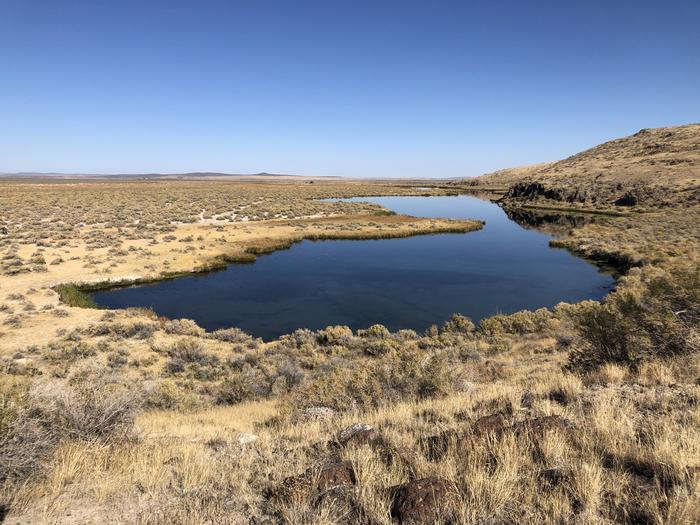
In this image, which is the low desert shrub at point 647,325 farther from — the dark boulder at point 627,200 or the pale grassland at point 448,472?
the dark boulder at point 627,200

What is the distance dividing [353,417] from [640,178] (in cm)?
8352

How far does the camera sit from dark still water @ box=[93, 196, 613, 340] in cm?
1919

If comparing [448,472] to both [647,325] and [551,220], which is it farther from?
[551,220]

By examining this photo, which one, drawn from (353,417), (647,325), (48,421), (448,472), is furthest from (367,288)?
(448,472)

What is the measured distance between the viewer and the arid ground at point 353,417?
3609mm

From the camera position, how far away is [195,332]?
1593cm

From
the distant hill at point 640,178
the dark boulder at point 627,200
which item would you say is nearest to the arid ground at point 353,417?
the dark boulder at point 627,200

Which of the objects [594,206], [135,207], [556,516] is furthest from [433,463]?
[594,206]

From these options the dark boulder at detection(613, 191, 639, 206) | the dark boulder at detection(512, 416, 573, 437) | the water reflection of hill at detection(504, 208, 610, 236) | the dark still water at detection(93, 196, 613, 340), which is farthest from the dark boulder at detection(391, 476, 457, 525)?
the dark boulder at detection(613, 191, 639, 206)

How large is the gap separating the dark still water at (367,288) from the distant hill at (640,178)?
37.4 metres

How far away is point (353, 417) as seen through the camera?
22.1ft

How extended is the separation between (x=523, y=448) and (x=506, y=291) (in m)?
21.3

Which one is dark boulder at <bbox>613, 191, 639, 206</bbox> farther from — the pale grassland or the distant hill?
the pale grassland

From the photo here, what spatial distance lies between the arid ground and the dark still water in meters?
2.48
